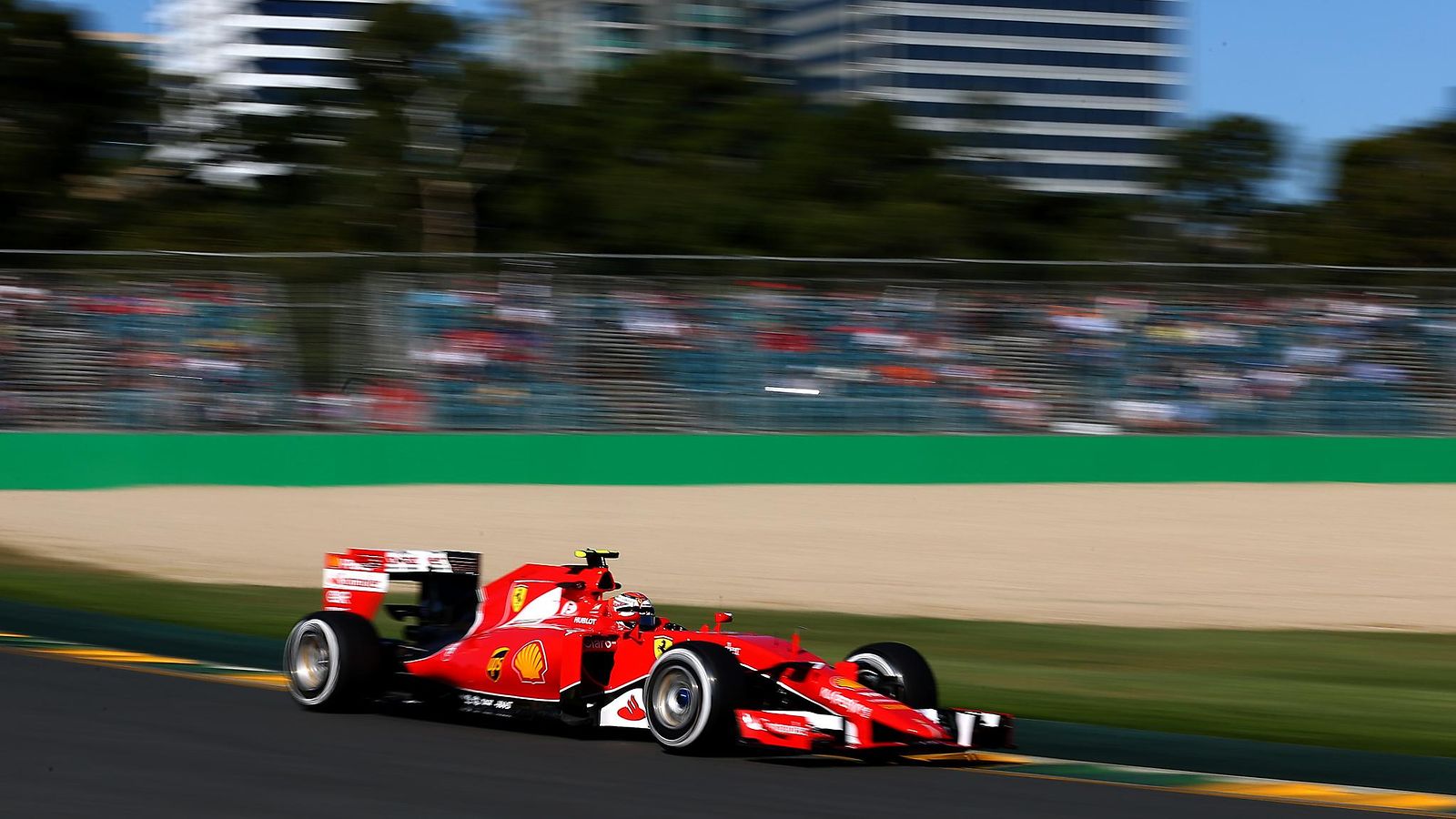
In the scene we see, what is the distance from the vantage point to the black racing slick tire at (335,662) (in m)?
6.75

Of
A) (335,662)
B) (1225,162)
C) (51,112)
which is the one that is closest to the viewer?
(335,662)

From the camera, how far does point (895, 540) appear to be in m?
14.7

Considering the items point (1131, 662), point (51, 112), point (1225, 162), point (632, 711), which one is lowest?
point (632, 711)

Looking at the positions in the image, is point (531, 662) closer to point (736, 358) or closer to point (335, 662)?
point (335, 662)

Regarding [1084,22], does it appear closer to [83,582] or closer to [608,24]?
[608,24]

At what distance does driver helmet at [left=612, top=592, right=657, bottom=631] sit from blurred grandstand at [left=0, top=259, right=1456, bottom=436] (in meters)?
10.4

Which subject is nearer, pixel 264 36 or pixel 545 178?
pixel 545 178

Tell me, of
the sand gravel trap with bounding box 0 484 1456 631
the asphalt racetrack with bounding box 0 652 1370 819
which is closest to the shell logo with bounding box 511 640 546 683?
the asphalt racetrack with bounding box 0 652 1370 819

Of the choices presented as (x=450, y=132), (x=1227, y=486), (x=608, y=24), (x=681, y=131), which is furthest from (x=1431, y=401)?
(x=608, y=24)

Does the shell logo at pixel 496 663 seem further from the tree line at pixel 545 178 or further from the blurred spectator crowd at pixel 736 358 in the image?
the tree line at pixel 545 178

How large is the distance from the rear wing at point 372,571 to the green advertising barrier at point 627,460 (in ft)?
31.1

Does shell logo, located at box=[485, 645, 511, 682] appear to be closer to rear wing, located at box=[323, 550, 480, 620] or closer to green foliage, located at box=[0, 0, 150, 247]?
rear wing, located at box=[323, 550, 480, 620]

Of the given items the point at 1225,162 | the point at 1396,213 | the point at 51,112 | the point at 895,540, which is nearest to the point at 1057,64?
the point at 1225,162

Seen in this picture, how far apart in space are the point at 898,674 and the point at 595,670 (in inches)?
44.6
